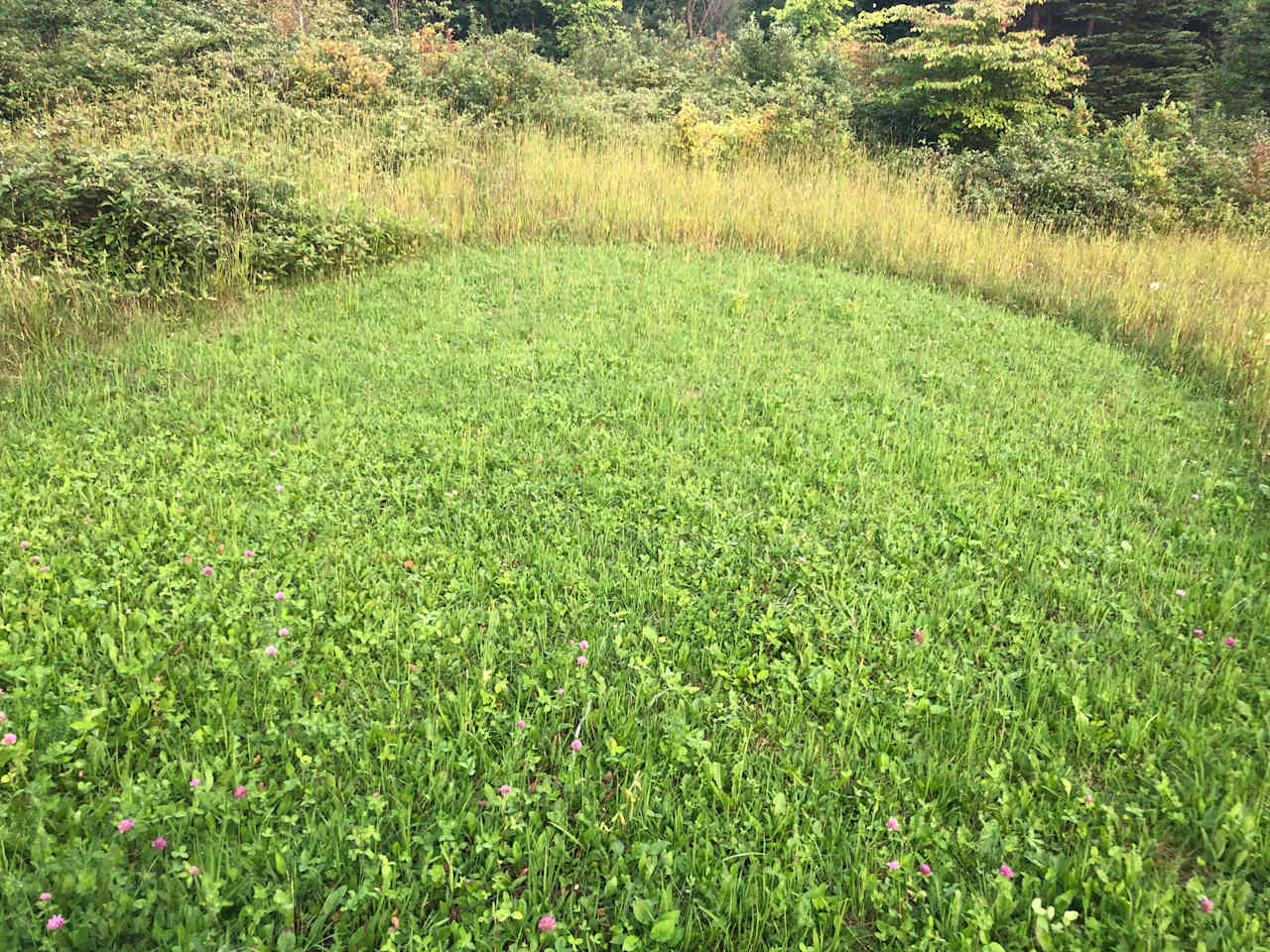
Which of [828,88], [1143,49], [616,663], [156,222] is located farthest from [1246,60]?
[616,663]

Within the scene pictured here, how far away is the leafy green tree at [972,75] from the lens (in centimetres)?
1297

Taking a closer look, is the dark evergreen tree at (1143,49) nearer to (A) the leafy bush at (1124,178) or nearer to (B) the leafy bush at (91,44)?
(A) the leafy bush at (1124,178)

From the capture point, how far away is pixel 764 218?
31.3ft

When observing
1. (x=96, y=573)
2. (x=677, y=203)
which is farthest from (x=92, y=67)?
(x=96, y=573)

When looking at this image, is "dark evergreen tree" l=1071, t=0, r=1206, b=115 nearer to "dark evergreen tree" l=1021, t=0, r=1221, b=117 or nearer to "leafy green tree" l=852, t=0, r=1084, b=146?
"dark evergreen tree" l=1021, t=0, r=1221, b=117

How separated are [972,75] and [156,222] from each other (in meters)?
12.9

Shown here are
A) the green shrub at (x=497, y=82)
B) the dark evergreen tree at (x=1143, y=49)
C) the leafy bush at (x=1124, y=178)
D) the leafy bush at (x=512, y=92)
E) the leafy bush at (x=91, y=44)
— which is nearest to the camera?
the leafy bush at (x=91, y=44)

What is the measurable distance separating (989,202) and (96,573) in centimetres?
1122

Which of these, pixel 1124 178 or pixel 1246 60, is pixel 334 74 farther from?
pixel 1246 60

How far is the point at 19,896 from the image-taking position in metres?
1.73

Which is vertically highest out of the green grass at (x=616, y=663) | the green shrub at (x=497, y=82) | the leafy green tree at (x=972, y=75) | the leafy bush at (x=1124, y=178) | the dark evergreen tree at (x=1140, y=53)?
the dark evergreen tree at (x=1140, y=53)

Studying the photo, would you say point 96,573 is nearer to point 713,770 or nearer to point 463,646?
point 463,646

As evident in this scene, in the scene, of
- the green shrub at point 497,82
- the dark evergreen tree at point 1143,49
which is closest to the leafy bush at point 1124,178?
the dark evergreen tree at point 1143,49

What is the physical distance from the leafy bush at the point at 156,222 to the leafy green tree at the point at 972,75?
11.4m
